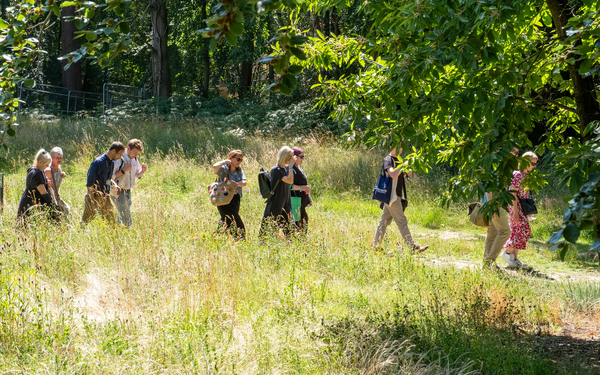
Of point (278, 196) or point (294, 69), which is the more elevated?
point (294, 69)

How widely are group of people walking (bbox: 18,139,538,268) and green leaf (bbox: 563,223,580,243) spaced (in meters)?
5.71

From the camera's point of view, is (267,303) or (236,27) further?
(267,303)

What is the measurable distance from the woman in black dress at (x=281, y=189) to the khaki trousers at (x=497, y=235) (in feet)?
9.63

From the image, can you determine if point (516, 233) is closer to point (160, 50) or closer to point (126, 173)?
point (126, 173)

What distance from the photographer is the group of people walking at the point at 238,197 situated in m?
7.91

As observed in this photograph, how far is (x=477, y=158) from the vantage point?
14.5ft

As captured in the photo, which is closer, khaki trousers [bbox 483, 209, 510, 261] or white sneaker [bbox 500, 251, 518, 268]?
khaki trousers [bbox 483, 209, 510, 261]

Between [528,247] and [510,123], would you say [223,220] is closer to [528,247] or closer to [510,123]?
[510,123]

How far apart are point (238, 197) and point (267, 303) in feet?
10.2

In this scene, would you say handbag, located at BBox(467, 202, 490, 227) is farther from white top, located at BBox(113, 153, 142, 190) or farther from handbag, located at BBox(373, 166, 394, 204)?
white top, located at BBox(113, 153, 142, 190)

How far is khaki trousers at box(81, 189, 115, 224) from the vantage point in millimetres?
8195

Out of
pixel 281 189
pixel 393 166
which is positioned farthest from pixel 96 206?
pixel 393 166

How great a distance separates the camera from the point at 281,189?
8.22m

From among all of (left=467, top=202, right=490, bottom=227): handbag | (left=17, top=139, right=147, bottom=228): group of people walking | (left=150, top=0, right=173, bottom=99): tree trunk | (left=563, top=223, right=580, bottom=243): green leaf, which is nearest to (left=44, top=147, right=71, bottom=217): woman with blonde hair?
(left=17, top=139, right=147, bottom=228): group of people walking
